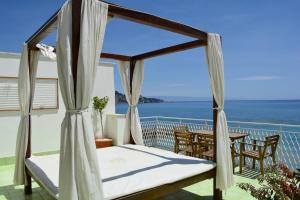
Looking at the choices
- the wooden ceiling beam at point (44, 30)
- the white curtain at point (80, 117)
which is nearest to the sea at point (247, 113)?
the wooden ceiling beam at point (44, 30)

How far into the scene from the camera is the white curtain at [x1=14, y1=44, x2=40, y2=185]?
3914mm

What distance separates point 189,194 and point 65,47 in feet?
9.01

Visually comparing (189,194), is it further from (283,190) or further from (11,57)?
(11,57)

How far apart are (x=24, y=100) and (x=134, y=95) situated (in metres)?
2.07

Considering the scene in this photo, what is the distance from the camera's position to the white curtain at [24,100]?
391cm

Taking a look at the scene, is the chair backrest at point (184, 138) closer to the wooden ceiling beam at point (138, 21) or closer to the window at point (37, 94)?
the wooden ceiling beam at point (138, 21)

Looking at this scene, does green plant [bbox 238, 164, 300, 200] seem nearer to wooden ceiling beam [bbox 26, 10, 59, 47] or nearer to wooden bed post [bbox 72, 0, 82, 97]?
wooden bed post [bbox 72, 0, 82, 97]

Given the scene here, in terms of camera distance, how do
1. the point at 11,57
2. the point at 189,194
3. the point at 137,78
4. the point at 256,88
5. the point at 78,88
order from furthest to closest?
the point at 256,88 < the point at 11,57 < the point at 137,78 < the point at 189,194 < the point at 78,88

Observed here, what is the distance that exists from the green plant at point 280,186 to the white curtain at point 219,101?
2167 millimetres

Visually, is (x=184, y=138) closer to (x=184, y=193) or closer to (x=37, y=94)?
(x=184, y=193)

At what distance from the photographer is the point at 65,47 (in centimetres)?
238

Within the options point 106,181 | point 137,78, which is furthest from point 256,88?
point 106,181

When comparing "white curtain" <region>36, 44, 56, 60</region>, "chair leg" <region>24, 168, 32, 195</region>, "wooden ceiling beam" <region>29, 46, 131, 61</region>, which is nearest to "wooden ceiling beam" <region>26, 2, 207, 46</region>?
"white curtain" <region>36, 44, 56, 60</region>

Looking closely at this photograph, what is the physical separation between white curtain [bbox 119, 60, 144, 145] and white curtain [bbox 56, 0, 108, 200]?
108 inches
